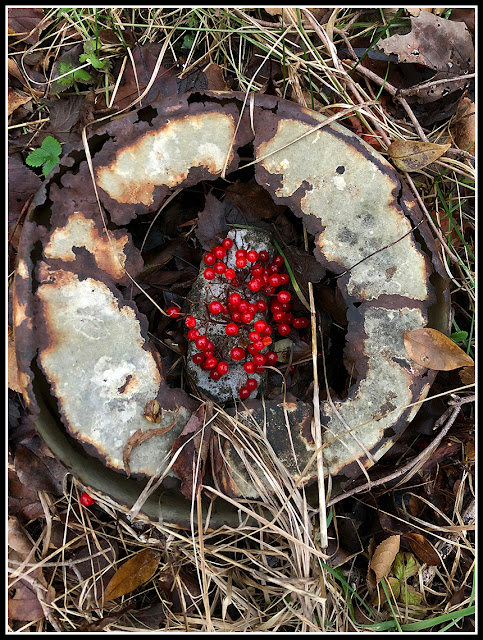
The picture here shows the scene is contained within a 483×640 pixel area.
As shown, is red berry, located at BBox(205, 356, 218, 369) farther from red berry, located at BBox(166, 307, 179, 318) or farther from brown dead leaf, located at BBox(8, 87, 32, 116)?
brown dead leaf, located at BBox(8, 87, 32, 116)

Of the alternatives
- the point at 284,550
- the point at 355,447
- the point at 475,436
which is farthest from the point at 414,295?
the point at 284,550

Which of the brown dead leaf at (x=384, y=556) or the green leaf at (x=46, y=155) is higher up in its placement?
the green leaf at (x=46, y=155)

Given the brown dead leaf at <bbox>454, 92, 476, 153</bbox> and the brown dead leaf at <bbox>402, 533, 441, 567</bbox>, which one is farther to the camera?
the brown dead leaf at <bbox>454, 92, 476, 153</bbox>

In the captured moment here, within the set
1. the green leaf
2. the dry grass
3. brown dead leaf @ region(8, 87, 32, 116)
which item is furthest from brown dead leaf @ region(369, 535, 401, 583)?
brown dead leaf @ region(8, 87, 32, 116)

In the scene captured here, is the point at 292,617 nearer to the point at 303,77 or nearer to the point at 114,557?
the point at 114,557

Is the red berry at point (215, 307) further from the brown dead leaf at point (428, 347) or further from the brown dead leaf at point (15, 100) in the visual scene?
the brown dead leaf at point (15, 100)

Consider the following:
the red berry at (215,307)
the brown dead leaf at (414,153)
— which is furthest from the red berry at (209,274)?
the brown dead leaf at (414,153)
